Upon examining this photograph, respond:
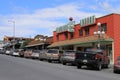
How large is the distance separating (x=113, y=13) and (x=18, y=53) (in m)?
28.7

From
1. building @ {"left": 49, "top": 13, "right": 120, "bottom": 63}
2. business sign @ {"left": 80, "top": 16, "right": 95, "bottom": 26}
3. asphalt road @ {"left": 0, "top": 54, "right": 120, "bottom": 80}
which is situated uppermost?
business sign @ {"left": 80, "top": 16, "right": 95, "bottom": 26}

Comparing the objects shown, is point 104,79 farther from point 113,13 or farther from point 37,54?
point 37,54

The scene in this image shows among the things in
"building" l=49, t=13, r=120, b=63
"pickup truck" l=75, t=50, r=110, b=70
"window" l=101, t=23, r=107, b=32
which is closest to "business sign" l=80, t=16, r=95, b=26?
"building" l=49, t=13, r=120, b=63

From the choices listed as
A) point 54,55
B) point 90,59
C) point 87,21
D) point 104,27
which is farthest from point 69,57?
point 87,21

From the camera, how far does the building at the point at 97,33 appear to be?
1594 inches

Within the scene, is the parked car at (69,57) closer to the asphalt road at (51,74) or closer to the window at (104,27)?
the asphalt road at (51,74)

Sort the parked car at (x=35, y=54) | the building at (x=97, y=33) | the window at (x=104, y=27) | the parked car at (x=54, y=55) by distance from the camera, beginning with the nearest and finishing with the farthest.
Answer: the parked car at (x=54, y=55), the building at (x=97, y=33), the window at (x=104, y=27), the parked car at (x=35, y=54)

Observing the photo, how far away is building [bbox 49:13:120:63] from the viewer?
40500mm

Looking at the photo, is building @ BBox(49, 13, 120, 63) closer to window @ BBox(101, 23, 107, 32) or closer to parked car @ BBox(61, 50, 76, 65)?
window @ BBox(101, 23, 107, 32)

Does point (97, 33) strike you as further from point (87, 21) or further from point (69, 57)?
point (87, 21)

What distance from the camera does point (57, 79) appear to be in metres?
17.0

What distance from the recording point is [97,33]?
127 ft

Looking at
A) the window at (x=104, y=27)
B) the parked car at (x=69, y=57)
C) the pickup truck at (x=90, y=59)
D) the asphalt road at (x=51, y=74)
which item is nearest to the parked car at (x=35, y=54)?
the window at (x=104, y=27)

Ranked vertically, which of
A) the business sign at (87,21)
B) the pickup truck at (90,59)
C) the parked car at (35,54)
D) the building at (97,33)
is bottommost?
the pickup truck at (90,59)
